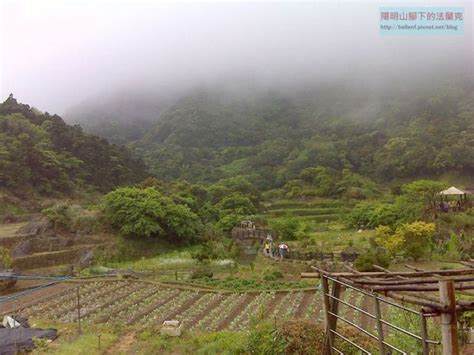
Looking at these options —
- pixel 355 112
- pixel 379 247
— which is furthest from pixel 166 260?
pixel 355 112

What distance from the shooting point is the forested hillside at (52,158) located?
98.4 feet

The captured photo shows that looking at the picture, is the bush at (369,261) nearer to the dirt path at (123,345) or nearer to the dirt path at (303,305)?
the dirt path at (303,305)

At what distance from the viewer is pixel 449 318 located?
140 inches

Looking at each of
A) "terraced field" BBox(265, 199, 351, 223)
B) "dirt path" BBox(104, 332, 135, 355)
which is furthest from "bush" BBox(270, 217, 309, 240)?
→ "dirt path" BBox(104, 332, 135, 355)

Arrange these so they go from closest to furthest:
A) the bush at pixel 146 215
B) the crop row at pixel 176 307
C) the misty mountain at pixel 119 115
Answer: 1. the crop row at pixel 176 307
2. the bush at pixel 146 215
3. the misty mountain at pixel 119 115

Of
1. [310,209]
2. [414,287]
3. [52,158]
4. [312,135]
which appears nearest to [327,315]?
[414,287]

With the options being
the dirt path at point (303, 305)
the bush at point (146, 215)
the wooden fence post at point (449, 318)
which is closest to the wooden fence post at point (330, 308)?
the wooden fence post at point (449, 318)

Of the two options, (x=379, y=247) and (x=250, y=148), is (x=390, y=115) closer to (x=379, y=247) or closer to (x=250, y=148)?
(x=250, y=148)

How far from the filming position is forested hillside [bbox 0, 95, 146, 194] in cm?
2998

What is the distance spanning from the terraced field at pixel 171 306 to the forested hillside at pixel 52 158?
55.6 ft

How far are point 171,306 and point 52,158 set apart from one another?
897 inches

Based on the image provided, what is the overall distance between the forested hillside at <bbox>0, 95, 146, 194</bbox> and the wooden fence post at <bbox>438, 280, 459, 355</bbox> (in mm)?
30102

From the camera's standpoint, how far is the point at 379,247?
19234 millimetres

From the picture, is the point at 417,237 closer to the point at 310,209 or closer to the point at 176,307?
the point at 176,307
